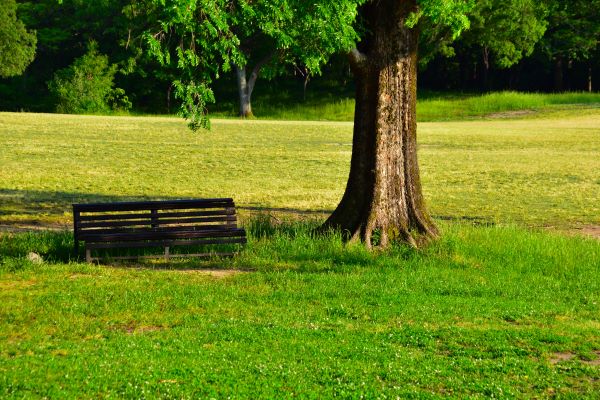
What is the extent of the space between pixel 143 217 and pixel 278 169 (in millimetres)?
16928

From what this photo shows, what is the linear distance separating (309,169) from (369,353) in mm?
23106

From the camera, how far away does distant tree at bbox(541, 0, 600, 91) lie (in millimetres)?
76062

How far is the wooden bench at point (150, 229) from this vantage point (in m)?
15.1

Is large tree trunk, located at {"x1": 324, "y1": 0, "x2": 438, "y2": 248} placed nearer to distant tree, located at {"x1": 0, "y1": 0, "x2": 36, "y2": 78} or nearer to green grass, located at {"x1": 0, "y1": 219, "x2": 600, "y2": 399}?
green grass, located at {"x1": 0, "y1": 219, "x2": 600, "y2": 399}

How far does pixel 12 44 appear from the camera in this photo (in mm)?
80438

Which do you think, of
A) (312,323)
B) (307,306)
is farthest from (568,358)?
(307,306)

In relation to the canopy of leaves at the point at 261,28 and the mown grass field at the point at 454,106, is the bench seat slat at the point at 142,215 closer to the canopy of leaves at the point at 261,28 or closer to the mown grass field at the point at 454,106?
the canopy of leaves at the point at 261,28

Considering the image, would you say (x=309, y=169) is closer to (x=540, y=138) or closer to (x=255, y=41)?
(x=540, y=138)

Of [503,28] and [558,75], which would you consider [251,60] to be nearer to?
[503,28]

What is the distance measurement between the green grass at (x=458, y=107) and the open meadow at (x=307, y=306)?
143ft

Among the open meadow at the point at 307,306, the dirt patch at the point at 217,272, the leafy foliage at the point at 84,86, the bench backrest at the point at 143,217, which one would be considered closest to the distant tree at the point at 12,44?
the leafy foliage at the point at 84,86

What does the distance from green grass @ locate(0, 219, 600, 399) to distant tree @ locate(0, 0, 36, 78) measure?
222 feet

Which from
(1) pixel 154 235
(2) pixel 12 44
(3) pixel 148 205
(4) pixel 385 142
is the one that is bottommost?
(1) pixel 154 235

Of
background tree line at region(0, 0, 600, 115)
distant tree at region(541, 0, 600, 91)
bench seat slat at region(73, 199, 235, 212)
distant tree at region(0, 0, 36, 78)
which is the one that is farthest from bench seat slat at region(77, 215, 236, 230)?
distant tree at region(0, 0, 36, 78)
